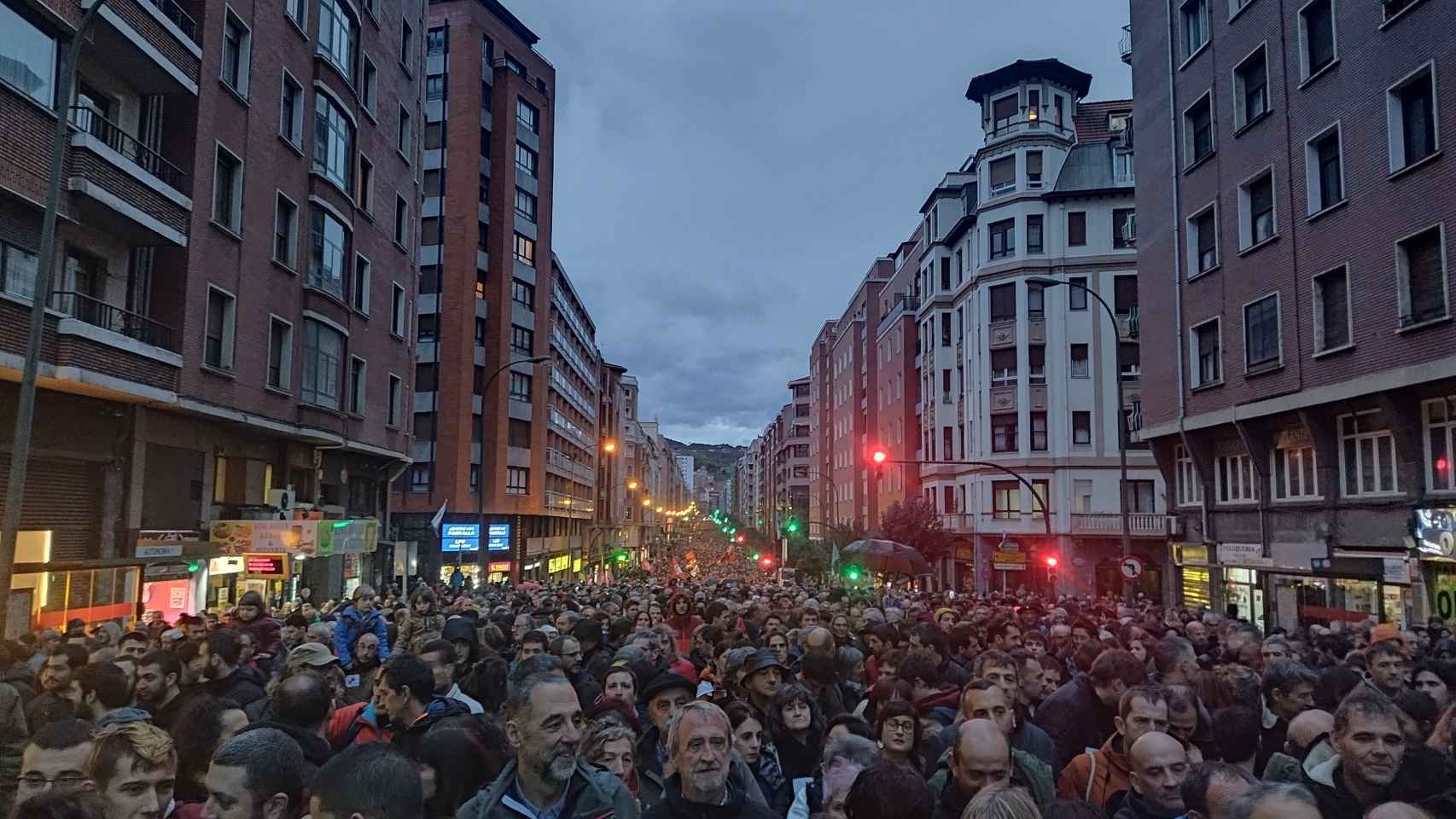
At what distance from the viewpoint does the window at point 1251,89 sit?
24250 mm

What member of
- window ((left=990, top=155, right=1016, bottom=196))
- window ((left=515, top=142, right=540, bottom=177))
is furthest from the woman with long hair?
window ((left=515, top=142, right=540, bottom=177))

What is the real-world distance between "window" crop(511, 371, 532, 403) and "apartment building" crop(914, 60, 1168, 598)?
70.2ft

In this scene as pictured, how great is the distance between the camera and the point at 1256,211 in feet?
81.1

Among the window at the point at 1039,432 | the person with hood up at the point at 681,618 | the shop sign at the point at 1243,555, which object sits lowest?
the person with hood up at the point at 681,618

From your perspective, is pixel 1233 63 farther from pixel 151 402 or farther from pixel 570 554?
pixel 570 554

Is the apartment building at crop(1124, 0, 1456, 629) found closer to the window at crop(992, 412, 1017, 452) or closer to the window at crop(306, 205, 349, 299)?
the window at crop(992, 412, 1017, 452)

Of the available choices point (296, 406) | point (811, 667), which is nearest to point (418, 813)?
point (811, 667)

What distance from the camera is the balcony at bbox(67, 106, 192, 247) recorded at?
15836 mm

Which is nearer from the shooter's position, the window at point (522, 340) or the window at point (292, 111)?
the window at point (292, 111)

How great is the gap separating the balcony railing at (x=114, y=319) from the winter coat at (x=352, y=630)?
708cm

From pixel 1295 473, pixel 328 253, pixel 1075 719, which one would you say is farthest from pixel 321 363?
pixel 1295 473

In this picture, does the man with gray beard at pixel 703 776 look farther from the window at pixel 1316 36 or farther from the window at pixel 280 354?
the window at pixel 1316 36

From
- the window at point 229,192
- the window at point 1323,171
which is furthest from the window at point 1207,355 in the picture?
Result: the window at point 229,192

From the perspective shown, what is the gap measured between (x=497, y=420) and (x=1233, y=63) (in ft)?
116
